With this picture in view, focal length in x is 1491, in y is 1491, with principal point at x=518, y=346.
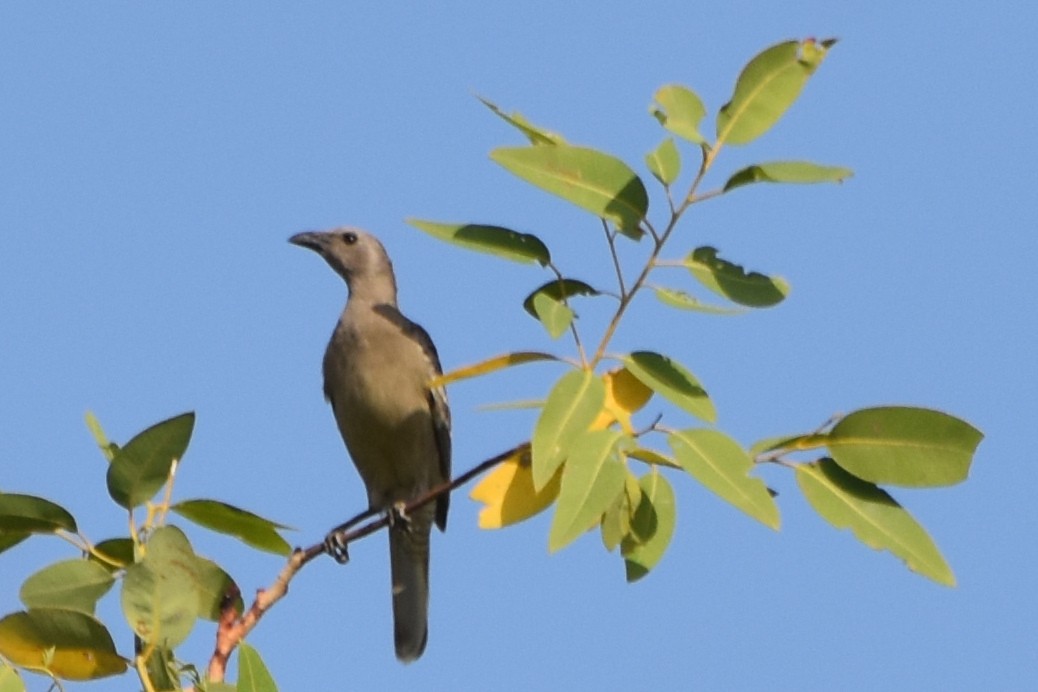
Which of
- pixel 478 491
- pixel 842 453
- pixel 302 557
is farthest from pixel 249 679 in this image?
pixel 842 453

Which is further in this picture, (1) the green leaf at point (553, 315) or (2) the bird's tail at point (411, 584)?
(2) the bird's tail at point (411, 584)

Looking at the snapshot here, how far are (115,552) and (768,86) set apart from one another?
200cm

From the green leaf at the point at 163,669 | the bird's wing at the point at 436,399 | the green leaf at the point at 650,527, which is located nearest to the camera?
the green leaf at the point at 163,669

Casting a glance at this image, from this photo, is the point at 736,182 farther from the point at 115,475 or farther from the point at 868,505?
the point at 115,475

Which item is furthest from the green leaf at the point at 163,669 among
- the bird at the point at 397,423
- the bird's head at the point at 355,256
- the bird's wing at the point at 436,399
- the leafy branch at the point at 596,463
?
the bird's head at the point at 355,256

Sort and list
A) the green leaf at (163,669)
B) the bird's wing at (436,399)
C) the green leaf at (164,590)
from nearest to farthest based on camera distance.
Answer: the green leaf at (163,669), the green leaf at (164,590), the bird's wing at (436,399)

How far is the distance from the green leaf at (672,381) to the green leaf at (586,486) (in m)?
0.17

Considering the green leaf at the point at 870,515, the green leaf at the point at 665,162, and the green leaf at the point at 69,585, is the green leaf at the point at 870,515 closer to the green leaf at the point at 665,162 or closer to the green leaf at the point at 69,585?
the green leaf at the point at 665,162

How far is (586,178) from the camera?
3719 millimetres

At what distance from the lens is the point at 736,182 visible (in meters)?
3.62

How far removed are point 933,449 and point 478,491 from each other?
47.7 inches

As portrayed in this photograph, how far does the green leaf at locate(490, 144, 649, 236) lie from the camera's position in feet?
12.0

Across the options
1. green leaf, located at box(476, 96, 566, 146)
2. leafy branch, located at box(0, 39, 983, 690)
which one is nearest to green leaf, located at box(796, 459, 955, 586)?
leafy branch, located at box(0, 39, 983, 690)

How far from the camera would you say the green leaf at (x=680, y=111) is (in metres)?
3.68
